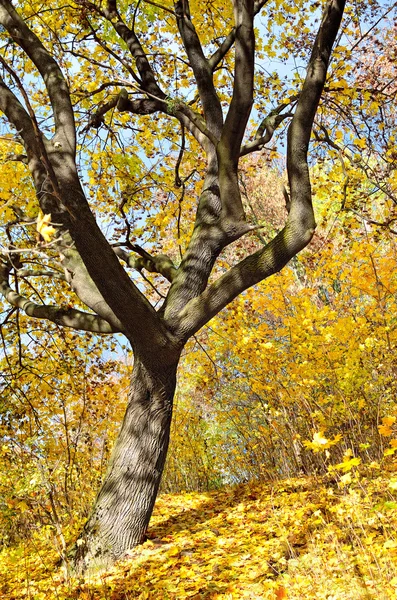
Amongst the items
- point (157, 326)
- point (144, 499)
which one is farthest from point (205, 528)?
point (157, 326)

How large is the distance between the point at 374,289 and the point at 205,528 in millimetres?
2593

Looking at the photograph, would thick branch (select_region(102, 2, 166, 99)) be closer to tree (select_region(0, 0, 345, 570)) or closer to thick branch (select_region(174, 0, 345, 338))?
tree (select_region(0, 0, 345, 570))

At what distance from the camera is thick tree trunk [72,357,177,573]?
3215 mm

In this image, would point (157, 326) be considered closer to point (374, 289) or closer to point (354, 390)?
point (354, 390)

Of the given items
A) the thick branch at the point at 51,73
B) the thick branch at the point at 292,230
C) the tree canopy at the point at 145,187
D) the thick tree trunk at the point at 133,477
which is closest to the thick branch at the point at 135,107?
the tree canopy at the point at 145,187

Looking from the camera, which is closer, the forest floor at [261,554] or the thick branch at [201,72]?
the forest floor at [261,554]

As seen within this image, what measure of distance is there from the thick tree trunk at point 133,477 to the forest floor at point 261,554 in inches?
5.8

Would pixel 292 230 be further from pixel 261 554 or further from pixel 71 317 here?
pixel 261 554

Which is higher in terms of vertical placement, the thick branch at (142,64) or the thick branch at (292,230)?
the thick branch at (142,64)

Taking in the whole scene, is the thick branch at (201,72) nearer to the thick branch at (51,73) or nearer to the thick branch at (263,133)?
the thick branch at (263,133)

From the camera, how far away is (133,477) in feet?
11.0

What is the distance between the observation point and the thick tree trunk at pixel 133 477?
10.5 ft

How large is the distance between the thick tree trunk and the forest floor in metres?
0.15

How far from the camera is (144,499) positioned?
11.0ft
